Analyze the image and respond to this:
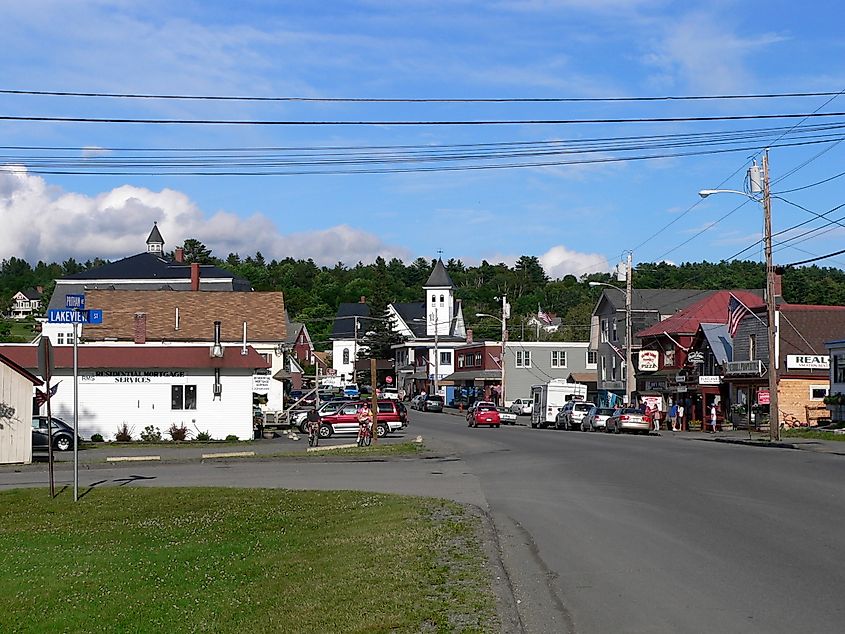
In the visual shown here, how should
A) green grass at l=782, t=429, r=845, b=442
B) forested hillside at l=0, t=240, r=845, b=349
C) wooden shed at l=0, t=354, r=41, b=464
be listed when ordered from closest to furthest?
wooden shed at l=0, t=354, r=41, b=464 < green grass at l=782, t=429, r=845, b=442 < forested hillside at l=0, t=240, r=845, b=349

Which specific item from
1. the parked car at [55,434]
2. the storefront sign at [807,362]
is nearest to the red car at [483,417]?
the storefront sign at [807,362]

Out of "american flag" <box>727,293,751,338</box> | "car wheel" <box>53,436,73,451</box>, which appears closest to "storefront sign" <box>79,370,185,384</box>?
"car wheel" <box>53,436,73,451</box>

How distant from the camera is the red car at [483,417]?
64.0 m

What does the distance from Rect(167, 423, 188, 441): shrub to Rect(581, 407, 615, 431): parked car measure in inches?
928

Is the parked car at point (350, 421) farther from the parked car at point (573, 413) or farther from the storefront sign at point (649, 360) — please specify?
the storefront sign at point (649, 360)

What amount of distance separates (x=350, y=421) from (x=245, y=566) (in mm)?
39187

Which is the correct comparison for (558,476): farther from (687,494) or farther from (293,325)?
(293,325)

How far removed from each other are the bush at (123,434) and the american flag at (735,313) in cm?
3385

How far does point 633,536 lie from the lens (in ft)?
47.6

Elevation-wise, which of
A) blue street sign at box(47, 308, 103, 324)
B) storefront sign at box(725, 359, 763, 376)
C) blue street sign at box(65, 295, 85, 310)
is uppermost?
blue street sign at box(65, 295, 85, 310)

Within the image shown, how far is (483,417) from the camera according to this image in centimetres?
6406

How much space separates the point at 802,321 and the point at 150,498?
44635 millimetres

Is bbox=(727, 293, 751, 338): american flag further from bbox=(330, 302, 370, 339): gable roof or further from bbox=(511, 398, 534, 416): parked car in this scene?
bbox=(330, 302, 370, 339): gable roof

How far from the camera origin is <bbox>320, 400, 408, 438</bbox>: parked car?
51625 millimetres
